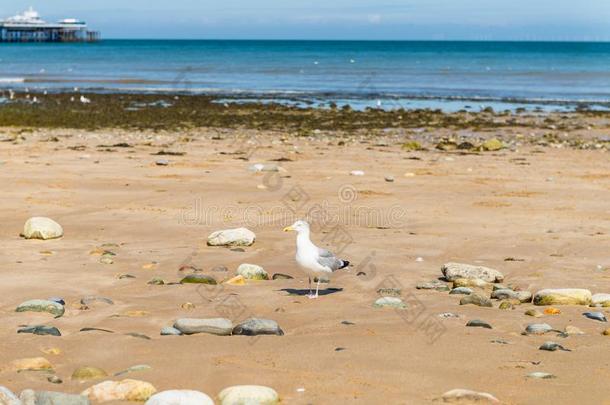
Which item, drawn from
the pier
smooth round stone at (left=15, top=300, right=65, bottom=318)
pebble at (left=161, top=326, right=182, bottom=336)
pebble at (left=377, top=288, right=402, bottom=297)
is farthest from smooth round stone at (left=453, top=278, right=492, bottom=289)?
the pier

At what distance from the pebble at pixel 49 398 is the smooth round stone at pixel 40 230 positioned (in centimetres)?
508

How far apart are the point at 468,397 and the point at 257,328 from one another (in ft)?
5.77

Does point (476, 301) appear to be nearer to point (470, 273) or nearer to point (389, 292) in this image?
point (389, 292)

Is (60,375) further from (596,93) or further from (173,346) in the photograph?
(596,93)

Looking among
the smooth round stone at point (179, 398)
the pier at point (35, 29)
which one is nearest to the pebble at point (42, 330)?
the smooth round stone at point (179, 398)

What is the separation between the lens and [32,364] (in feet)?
18.8

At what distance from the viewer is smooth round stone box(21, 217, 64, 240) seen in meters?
9.95

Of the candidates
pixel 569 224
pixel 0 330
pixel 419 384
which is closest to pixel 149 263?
pixel 0 330

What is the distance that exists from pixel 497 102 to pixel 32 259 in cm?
3011

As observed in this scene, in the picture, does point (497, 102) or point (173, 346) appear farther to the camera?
point (497, 102)

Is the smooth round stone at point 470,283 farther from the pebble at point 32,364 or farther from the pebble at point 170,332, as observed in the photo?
the pebble at point 32,364

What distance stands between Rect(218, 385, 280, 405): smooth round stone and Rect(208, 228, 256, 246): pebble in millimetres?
4695

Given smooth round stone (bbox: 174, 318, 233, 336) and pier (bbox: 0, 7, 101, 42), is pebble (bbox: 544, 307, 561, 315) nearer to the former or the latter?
smooth round stone (bbox: 174, 318, 233, 336)

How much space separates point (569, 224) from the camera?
448 inches
